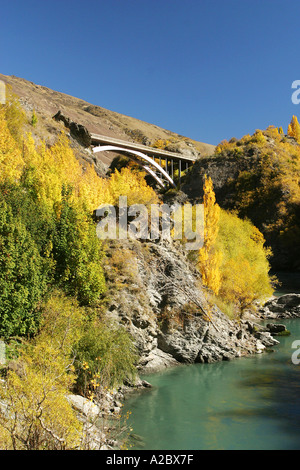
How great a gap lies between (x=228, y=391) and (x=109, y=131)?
170 meters

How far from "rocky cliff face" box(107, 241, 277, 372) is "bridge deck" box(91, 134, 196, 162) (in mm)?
39834

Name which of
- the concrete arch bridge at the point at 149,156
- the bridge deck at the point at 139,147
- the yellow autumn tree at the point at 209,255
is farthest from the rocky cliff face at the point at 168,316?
the bridge deck at the point at 139,147

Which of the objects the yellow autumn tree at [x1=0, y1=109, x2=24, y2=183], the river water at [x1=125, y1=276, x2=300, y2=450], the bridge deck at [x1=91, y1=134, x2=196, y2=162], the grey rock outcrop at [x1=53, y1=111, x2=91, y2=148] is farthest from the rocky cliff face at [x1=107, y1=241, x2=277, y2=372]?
the bridge deck at [x1=91, y1=134, x2=196, y2=162]

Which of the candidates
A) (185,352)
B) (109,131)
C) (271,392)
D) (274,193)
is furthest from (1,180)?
(109,131)

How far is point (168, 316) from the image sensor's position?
2134cm

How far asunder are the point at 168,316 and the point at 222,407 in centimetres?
697

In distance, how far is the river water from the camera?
12.1 meters

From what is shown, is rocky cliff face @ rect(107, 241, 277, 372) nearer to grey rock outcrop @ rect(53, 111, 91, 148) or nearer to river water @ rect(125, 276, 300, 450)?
river water @ rect(125, 276, 300, 450)

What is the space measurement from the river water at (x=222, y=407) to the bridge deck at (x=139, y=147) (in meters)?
46.6

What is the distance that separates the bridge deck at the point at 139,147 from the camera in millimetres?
60016

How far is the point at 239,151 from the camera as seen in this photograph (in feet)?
252

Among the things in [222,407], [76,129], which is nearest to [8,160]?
[222,407]

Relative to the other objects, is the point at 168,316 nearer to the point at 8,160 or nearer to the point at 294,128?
the point at 8,160
